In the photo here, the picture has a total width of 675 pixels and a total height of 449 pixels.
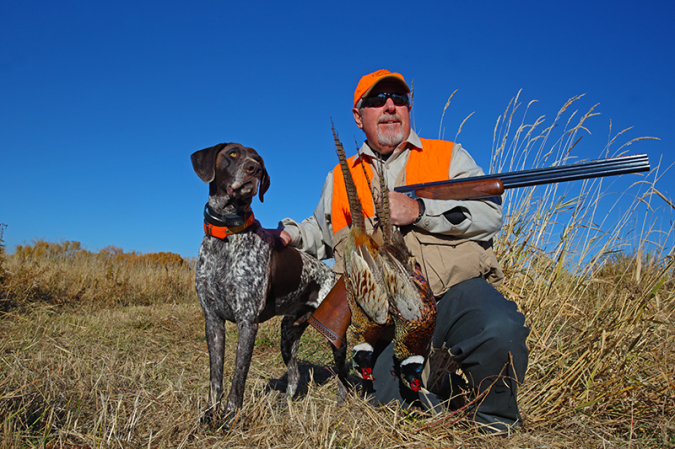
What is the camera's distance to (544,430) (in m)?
2.80

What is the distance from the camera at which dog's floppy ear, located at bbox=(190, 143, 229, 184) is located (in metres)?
3.29

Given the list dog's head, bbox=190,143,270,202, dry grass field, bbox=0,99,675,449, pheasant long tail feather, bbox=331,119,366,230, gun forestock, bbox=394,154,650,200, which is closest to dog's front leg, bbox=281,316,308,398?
dry grass field, bbox=0,99,675,449

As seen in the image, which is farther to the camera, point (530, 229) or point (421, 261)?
point (530, 229)

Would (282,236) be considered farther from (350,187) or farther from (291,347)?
(350,187)

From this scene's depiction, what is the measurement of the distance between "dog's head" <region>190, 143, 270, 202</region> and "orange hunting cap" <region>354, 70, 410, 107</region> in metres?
1.11

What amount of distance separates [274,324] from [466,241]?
13.1ft

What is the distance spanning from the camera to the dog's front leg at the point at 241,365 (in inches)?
119

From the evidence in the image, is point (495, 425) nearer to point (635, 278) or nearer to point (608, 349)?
point (608, 349)

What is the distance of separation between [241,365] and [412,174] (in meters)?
2.02

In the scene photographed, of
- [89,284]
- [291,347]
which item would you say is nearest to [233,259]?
[291,347]

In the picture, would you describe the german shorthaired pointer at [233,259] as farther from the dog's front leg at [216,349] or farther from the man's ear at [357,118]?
the man's ear at [357,118]

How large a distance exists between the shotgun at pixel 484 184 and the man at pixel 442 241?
105 mm

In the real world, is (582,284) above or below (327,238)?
below

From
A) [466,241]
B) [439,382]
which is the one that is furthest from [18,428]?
[466,241]
